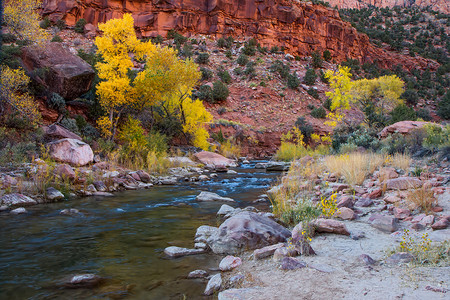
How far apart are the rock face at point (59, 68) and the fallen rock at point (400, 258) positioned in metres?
14.8

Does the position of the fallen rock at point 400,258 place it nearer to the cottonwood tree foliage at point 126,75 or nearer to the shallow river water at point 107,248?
the shallow river water at point 107,248

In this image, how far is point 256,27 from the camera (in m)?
45.1

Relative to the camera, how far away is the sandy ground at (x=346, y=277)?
2.48m

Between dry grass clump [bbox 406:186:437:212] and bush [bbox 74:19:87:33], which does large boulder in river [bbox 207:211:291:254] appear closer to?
dry grass clump [bbox 406:186:437:212]

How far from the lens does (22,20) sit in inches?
451

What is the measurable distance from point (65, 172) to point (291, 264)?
7.73m

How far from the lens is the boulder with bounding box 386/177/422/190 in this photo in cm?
564

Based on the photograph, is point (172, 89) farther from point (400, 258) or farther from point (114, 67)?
point (400, 258)

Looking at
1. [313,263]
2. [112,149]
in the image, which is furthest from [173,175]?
[313,263]

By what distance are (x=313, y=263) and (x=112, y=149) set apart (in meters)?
11.8

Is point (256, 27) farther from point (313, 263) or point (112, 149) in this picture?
point (313, 263)

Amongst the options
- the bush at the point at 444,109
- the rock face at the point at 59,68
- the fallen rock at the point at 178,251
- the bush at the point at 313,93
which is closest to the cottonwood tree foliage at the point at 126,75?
the rock face at the point at 59,68

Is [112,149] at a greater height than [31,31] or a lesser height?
lesser

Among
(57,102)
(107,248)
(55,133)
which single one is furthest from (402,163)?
(57,102)
